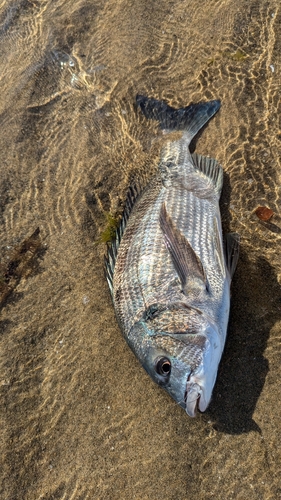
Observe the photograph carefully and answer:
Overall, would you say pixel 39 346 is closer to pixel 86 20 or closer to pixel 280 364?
pixel 280 364

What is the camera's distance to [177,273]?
3.92 m

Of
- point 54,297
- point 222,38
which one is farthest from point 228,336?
point 222,38

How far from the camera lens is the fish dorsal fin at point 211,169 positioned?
4823 millimetres

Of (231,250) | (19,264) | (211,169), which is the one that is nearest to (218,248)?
(231,250)

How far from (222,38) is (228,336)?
433 centimetres

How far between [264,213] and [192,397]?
2.51 meters

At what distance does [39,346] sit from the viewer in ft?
14.7

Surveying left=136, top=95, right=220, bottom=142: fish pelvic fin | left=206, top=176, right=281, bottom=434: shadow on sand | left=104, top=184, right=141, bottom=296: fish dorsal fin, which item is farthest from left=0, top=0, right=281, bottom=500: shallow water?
left=104, top=184, right=141, bottom=296: fish dorsal fin

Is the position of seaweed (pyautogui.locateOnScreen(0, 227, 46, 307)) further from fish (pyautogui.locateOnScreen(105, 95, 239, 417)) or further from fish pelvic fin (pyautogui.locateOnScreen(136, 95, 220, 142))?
fish pelvic fin (pyautogui.locateOnScreen(136, 95, 220, 142))

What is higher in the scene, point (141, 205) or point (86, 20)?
point (86, 20)

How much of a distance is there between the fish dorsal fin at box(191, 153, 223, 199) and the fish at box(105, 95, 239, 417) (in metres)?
0.01

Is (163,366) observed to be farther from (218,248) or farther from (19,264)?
(19,264)

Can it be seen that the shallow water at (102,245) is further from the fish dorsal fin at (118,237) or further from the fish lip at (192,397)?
the fish lip at (192,397)

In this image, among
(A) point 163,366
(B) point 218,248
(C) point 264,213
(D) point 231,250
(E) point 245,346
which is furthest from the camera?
(C) point 264,213
